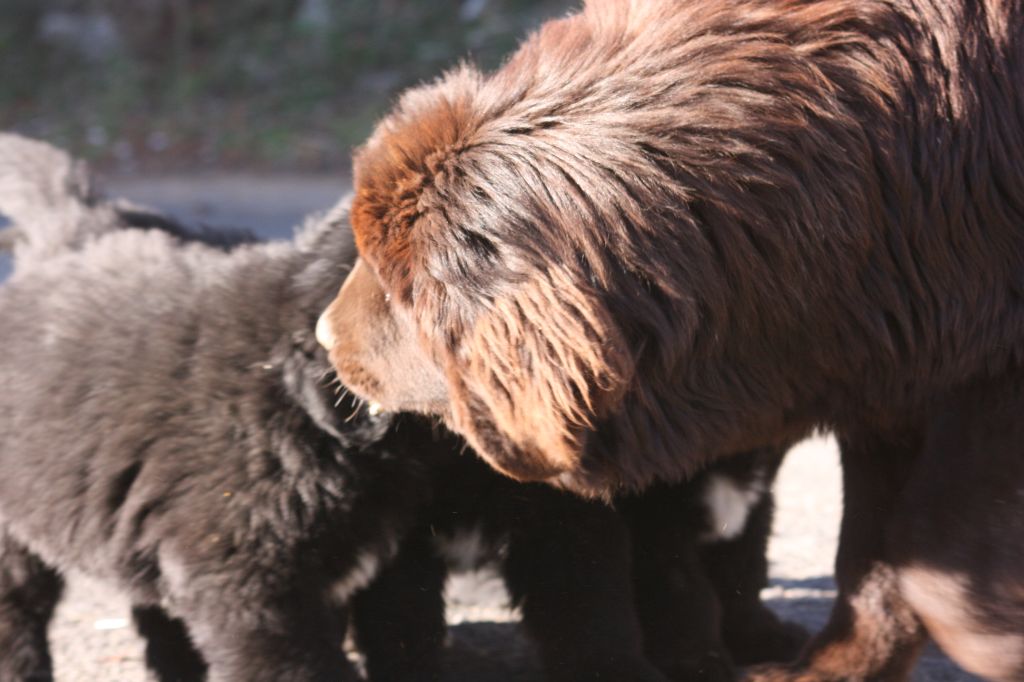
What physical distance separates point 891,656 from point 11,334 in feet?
7.06

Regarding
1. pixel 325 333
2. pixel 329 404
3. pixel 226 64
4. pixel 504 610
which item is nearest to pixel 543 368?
pixel 325 333

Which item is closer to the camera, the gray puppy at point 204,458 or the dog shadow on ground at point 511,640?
the gray puppy at point 204,458

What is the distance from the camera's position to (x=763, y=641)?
146 inches

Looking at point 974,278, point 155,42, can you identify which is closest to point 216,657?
point 974,278

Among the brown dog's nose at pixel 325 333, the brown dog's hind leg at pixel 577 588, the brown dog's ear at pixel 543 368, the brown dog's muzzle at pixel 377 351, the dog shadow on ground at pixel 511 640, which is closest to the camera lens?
the brown dog's ear at pixel 543 368

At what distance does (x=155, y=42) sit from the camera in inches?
592

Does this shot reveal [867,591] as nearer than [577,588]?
Yes

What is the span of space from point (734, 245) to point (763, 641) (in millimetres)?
1574

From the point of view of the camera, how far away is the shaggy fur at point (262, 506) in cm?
303

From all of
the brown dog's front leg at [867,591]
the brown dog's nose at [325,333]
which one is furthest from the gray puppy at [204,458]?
the brown dog's front leg at [867,591]

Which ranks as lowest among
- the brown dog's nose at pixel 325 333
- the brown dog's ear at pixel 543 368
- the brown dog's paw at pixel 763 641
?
the brown dog's paw at pixel 763 641

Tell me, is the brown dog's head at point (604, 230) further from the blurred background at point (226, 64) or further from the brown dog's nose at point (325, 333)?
the blurred background at point (226, 64)

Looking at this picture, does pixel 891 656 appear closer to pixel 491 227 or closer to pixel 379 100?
pixel 491 227

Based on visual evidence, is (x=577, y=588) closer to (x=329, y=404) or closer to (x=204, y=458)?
(x=329, y=404)
